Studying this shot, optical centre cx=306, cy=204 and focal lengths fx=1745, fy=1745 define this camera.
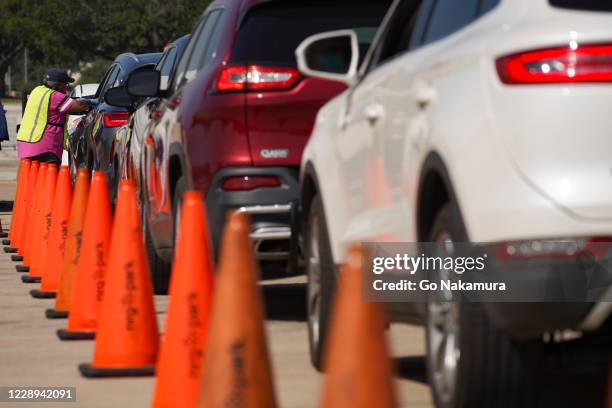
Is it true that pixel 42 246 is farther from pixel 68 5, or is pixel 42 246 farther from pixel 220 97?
pixel 68 5

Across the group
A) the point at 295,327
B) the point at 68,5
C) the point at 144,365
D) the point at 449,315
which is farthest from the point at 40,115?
the point at 68,5

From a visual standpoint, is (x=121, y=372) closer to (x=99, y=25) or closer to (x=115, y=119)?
(x=115, y=119)

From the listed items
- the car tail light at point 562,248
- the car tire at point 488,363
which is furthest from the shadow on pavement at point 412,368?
the car tail light at point 562,248

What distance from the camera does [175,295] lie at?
652 cm

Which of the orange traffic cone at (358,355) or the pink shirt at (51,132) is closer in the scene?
the orange traffic cone at (358,355)

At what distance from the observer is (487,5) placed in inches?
229

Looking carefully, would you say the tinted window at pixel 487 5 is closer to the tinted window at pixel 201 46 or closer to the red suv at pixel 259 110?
the red suv at pixel 259 110

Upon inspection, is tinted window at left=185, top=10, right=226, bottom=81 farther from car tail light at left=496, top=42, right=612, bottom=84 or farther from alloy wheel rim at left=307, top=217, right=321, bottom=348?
car tail light at left=496, top=42, right=612, bottom=84

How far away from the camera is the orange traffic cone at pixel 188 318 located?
6348 mm

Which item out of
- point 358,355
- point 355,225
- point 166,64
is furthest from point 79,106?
point 358,355

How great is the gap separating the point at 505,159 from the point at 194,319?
5.37ft

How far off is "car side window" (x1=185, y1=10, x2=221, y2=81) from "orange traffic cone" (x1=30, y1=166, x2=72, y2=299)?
5.11ft

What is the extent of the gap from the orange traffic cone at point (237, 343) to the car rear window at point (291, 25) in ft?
11.9

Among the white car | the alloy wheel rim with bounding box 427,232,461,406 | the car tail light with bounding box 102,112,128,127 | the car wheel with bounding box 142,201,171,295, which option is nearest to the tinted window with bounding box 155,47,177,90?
the car tail light with bounding box 102,112,128,127
